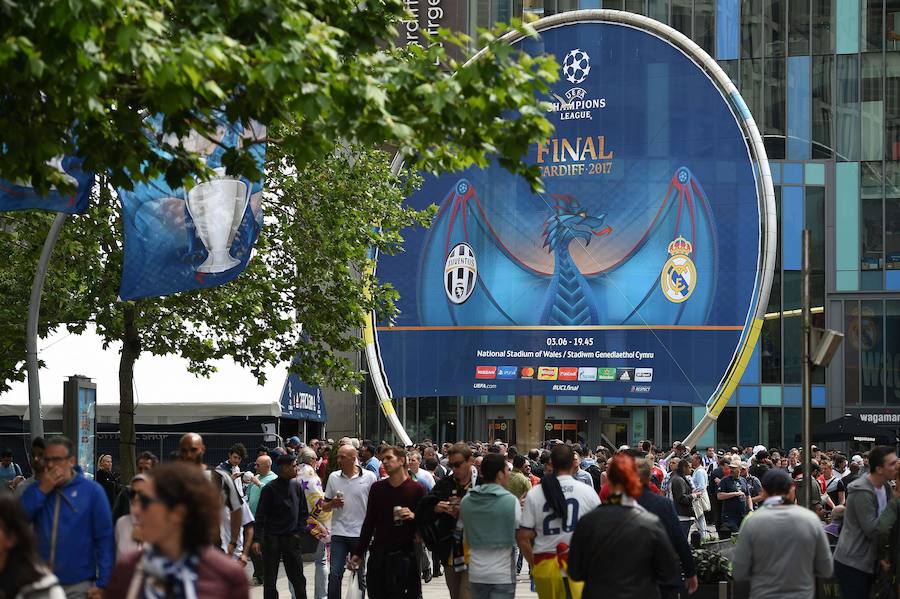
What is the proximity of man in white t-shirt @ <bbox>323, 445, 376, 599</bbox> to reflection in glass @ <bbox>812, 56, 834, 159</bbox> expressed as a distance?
4208cm

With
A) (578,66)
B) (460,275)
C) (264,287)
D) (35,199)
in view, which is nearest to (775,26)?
(578,66)

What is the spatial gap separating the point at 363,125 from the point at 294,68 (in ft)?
2.18

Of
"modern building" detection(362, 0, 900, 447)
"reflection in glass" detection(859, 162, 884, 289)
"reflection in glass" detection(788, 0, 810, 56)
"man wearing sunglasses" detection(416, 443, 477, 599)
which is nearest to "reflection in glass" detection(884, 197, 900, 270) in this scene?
"modern building" detection(362, 0, 900, 447)

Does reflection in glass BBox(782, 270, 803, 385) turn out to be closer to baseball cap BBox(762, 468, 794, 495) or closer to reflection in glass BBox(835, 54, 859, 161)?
reflection in glass BBox(835, 54, 859, 161)

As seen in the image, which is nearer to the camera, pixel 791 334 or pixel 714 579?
pixel 714 579

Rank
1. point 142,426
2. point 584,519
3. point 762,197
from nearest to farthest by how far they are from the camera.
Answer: point 584,519 < point 142,426 < point 762,197

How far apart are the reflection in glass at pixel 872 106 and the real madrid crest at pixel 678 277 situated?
23.7 meters

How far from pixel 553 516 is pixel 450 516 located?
165 cm

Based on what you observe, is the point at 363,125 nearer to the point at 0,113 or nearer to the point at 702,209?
the point at 0,113

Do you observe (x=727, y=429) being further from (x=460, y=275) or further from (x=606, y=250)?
(x=460, y=275)

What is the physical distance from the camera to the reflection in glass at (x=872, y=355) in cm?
5253

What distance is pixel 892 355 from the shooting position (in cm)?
5241

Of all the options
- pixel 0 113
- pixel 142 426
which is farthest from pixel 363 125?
pixel 142 426

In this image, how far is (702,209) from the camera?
3244cm
